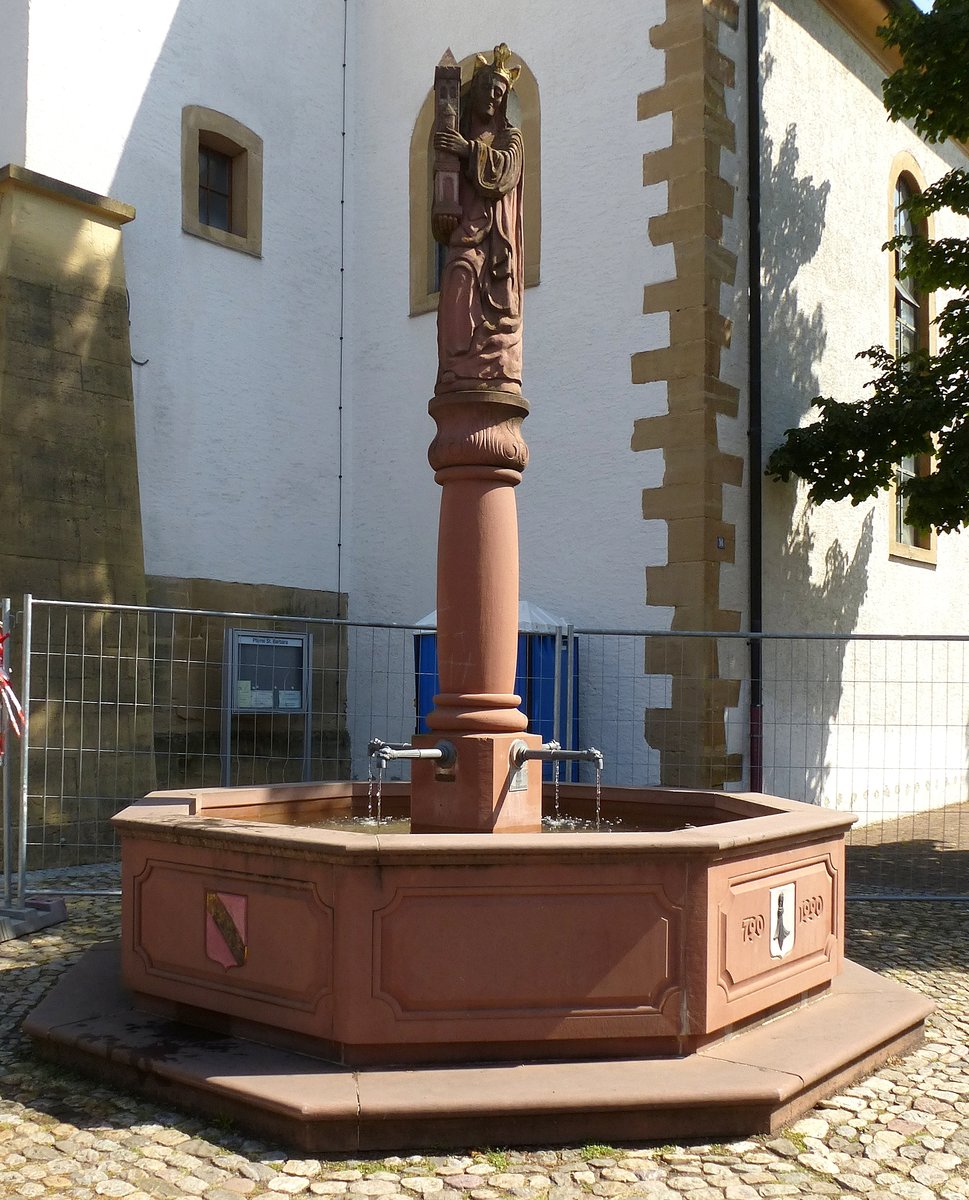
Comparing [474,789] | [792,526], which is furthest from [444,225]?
[792,526]

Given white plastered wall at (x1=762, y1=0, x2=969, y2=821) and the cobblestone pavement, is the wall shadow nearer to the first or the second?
white plastered wall at (x1=762, y1=0, x2=969, y2=821)

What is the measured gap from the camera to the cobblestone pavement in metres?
3.42

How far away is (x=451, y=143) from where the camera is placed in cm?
495

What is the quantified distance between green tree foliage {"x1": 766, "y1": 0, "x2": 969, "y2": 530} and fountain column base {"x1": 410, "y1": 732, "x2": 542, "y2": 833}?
5677 millimetres

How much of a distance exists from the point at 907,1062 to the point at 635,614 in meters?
5.52

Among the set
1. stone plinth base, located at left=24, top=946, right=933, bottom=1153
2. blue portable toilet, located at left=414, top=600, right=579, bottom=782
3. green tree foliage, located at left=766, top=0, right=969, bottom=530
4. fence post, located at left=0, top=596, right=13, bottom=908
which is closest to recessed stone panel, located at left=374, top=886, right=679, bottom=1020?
stone plinth base, located at left=24, top=946, right=933, bottom=1153

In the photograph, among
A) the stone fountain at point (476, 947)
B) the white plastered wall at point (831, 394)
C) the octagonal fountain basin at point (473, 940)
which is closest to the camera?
the stone fountain at point (476, 947)

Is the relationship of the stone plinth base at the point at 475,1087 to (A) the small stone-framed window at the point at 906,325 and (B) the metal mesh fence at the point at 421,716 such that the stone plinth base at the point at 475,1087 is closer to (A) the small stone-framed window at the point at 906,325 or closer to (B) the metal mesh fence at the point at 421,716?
(B) the metal mesh fence at the point at 421,716

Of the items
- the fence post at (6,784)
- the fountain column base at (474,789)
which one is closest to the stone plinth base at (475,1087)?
the fountain column base at (474,789)

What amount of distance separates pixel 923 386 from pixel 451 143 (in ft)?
19.6

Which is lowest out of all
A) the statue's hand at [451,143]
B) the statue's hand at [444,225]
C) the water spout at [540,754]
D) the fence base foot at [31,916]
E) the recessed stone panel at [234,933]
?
the fence base foot at [31,916]

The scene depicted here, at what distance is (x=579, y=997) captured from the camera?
13.3 feet

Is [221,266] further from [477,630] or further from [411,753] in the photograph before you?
[411,753]

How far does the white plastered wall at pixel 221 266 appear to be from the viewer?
1032 centimetres
